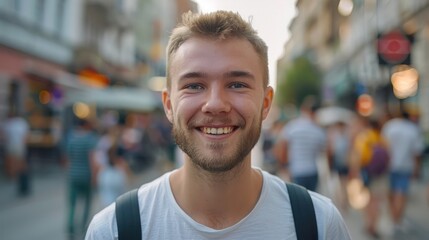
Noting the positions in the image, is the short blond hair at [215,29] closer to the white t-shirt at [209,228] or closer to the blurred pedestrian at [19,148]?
the white t-shirt at [209,228]

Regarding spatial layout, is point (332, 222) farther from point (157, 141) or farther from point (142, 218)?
point (157, 141)

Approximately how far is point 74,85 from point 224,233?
18.8m

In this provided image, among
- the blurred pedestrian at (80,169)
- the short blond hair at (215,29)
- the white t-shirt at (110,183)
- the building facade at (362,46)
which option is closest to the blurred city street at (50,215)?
the blurred pedestrian at (80,169)

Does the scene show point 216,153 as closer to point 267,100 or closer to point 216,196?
point 216,196

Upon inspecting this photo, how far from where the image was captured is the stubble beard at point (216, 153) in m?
1.71

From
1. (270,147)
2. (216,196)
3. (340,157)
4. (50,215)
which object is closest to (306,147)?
(340,157)

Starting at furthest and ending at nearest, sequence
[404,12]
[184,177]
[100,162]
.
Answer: [404,12] → [100,162] → [184,177]

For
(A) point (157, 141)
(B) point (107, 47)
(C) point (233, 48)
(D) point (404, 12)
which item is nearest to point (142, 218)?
(C) point (233, 48)

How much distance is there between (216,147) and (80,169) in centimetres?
606

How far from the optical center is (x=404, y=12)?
1680cm

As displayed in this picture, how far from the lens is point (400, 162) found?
25.7ft

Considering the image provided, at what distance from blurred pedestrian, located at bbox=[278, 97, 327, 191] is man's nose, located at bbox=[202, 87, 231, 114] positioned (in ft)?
18.4

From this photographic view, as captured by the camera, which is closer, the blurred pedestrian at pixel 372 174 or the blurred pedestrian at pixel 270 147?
the blurred pedestrian at pixel 372 174

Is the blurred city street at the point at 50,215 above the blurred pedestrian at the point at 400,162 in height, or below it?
below
